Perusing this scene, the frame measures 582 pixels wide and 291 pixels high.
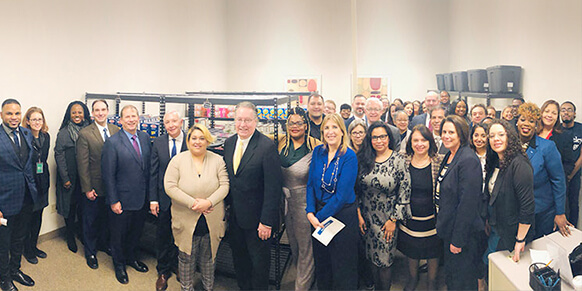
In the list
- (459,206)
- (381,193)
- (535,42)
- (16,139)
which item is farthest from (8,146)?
(535,42)

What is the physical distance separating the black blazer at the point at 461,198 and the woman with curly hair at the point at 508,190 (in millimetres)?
97

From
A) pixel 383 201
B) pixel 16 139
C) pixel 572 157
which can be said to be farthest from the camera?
pixel 572 157

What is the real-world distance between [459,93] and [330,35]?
320 cm

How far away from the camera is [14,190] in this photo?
3080mm

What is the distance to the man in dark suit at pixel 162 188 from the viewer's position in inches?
124

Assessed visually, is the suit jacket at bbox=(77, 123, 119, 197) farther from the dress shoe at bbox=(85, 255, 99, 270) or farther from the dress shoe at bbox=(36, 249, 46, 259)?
the dress shoe at bbox=(36, 249, 46, 259)

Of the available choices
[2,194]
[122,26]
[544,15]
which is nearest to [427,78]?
[544,15]

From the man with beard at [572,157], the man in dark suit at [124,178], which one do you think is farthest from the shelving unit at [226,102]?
the man with beard at [572,157]

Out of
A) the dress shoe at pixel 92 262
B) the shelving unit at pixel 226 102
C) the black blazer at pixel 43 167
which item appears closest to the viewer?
the shelving unit at pixel 226 102

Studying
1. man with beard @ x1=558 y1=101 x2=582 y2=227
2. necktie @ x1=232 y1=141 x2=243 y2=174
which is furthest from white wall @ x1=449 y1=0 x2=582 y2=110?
necktie @ x1=232 y1=141 x2=243 y2=174

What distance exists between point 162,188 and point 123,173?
410 millimetres

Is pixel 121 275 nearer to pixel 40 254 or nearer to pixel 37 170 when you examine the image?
pixel 40 254

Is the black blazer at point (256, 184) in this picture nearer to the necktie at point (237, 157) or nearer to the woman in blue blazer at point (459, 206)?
the necktie at point (237, 157)

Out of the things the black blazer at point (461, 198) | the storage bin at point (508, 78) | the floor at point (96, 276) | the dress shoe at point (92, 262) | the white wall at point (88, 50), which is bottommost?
the floor at point (96, 276)
